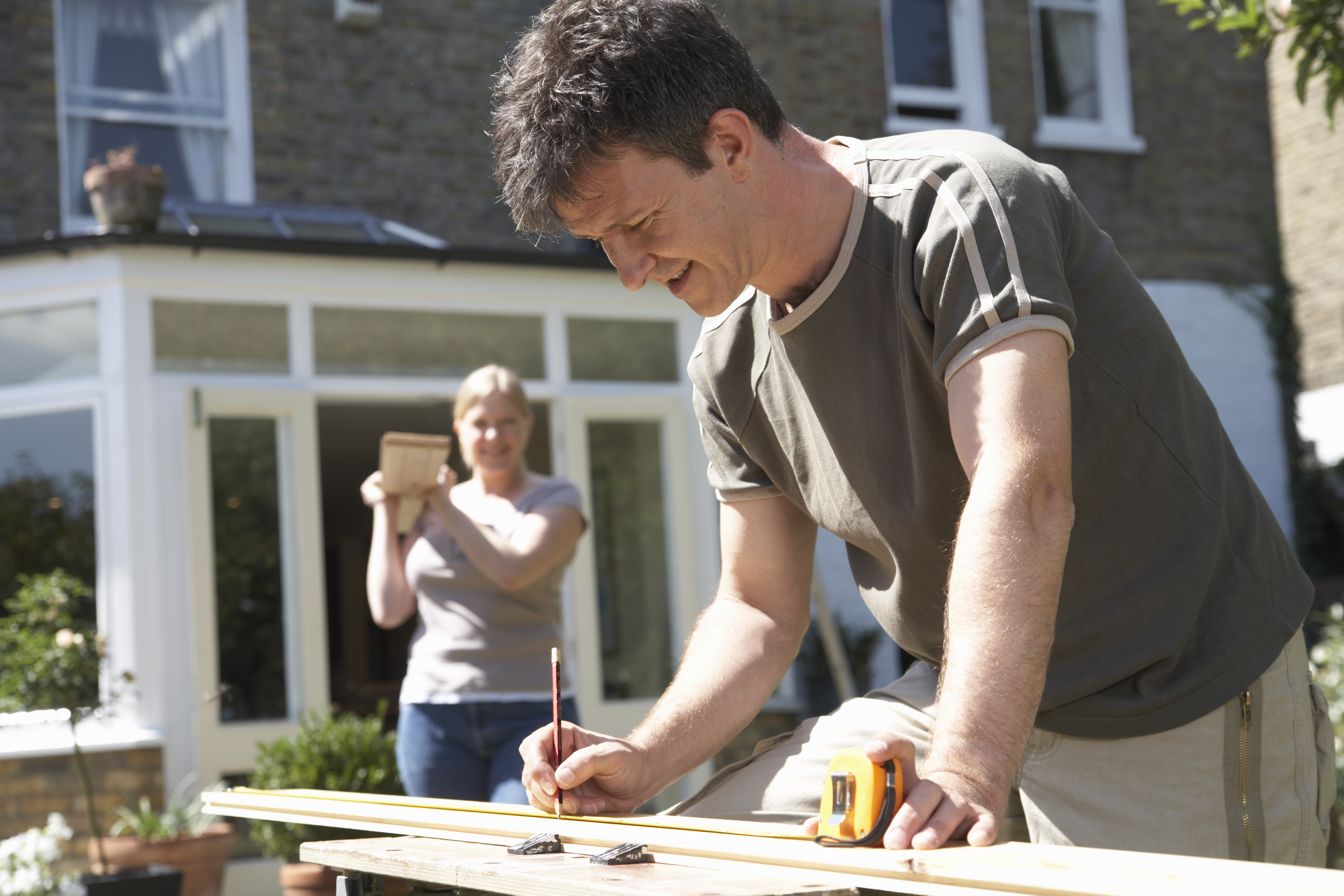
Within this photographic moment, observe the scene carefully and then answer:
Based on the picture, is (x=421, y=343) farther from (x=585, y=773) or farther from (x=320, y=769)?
(x=585, y=773)

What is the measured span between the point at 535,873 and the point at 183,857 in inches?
202

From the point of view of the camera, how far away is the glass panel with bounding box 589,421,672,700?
7.50m

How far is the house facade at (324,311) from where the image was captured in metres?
6.70

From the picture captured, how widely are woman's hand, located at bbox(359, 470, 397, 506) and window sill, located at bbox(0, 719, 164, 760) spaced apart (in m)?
2.58

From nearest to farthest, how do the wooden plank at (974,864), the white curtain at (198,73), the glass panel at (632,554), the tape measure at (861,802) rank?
1. the wooden plank at (974,864)
2. the tape measure at (861,802)
3. the glass panel at (632,554)
4. the white curtain at (198,73)

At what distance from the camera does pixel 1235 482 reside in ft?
6.38

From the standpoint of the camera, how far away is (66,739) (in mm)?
6344

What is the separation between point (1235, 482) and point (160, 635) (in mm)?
5714

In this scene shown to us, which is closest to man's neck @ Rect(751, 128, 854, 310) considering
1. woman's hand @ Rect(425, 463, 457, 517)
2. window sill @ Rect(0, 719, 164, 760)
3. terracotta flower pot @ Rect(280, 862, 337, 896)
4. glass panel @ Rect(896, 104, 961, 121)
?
woman's hand @ Rect(425, 463, 457, 517)

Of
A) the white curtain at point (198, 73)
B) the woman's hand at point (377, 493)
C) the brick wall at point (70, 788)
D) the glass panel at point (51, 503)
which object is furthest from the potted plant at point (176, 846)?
the white curtain at point (198, 73)

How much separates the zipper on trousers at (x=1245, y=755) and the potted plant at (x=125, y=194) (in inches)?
251

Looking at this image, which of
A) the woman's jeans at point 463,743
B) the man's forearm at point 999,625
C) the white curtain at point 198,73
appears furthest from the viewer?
the white curtain at point 198,73

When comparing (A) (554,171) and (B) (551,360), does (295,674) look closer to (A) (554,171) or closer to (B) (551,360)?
(B) (551,360)

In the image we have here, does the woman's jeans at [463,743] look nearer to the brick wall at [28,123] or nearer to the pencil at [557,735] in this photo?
the pencil at [557,735]
